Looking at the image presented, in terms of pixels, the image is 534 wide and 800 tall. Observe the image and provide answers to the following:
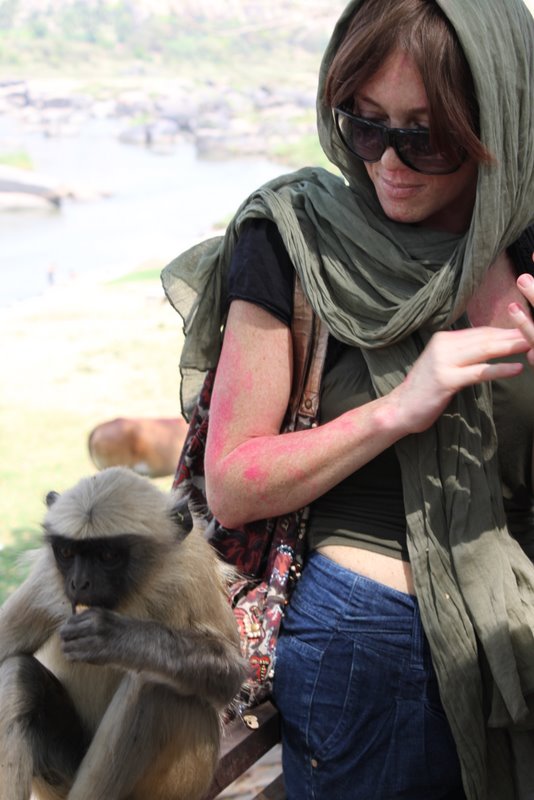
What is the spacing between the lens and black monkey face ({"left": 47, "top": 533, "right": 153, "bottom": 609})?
1646mm

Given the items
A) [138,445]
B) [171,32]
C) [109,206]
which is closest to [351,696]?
[138,445]

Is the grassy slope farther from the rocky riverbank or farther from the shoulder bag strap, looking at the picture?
the rocky riverbank

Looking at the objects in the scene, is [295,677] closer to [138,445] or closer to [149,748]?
[149,748]

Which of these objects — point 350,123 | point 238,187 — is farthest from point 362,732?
point 238,187

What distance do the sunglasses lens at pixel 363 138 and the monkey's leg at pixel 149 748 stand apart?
89 centimetres

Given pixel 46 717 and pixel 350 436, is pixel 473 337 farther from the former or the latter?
pixel 46 717

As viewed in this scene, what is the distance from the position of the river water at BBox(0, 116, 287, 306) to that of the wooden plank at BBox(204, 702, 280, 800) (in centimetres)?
1340

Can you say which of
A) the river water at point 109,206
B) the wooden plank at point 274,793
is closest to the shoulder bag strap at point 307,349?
the wooden plank at point 274,793

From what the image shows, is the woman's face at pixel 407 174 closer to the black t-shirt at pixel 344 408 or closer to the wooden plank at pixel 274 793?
the black t-shirt at pixel 344 408

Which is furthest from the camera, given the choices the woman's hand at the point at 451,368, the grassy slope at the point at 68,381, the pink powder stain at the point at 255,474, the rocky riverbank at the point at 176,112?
the rocky riverbank at the point at 176,112

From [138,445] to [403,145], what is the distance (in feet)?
15.8

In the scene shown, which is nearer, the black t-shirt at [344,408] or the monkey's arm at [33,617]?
the black t-shirt at [344,408]

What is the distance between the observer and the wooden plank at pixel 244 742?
5.89 ft

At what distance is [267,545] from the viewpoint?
5.84ft
